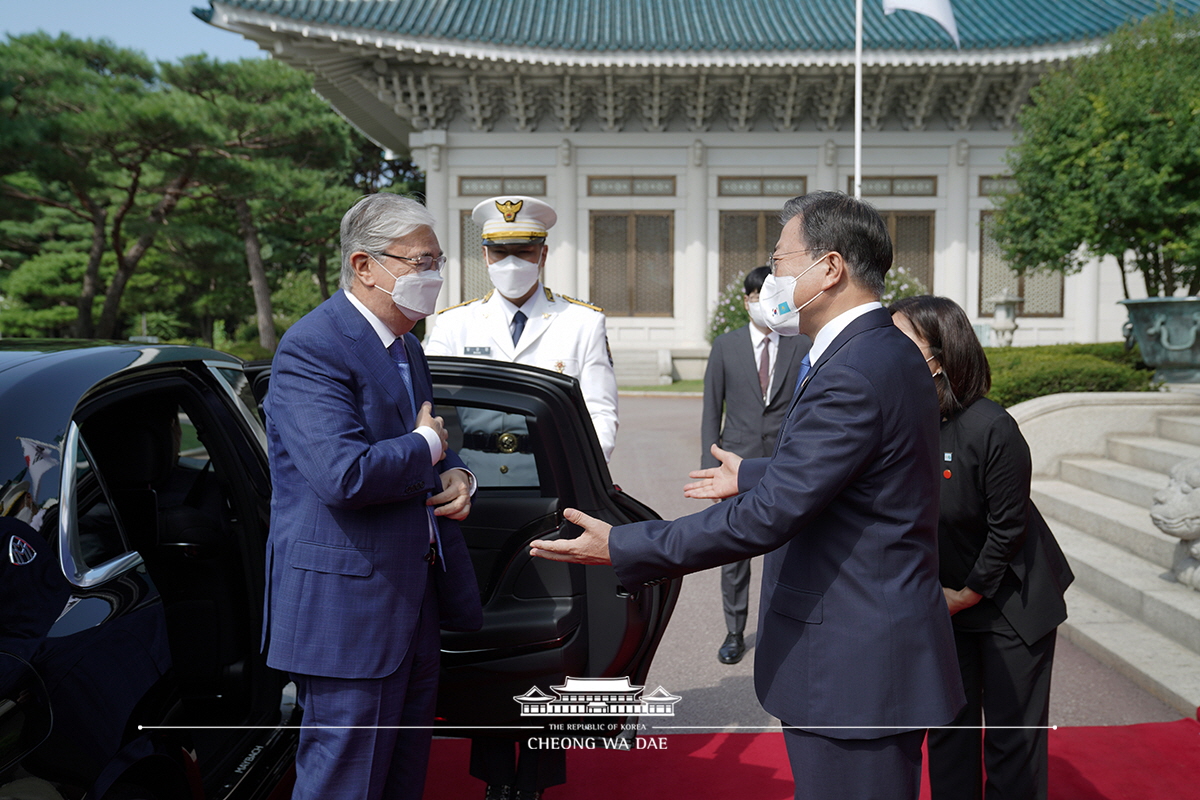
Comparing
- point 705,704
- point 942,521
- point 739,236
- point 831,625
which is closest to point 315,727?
point 831,625

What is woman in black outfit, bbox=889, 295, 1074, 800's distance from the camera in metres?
2.27

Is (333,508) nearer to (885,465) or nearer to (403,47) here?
(885,465)

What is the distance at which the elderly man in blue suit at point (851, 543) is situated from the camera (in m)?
1.65

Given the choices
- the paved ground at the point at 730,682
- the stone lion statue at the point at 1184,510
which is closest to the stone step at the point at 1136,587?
the stone lion statue at the point at 1184,510

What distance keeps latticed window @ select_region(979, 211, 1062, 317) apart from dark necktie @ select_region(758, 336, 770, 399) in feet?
53.6

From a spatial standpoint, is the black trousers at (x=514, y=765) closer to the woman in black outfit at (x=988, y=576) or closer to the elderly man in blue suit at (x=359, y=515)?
the elderly man in blue suit at (x=359, y=515)

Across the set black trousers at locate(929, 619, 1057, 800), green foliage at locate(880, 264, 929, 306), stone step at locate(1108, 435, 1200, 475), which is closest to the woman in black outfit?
black trousers at locate(929, 619, 1057, 800)

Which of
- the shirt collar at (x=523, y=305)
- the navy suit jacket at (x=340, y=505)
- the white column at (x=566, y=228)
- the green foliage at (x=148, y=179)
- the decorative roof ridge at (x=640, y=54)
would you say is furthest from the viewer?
the white column at (x=566, y=228)

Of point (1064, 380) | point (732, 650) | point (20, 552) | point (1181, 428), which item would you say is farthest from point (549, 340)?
point (1064, 380)

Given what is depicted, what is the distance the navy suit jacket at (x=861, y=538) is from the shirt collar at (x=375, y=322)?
2.90ft

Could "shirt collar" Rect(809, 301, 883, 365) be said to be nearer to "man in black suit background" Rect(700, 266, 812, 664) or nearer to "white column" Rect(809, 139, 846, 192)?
"man in black suit background" Rect(700, 266, 812, 664)

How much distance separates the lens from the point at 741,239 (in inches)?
742

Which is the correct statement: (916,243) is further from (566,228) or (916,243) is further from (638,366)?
(566,228)

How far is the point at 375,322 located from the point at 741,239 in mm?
17554
